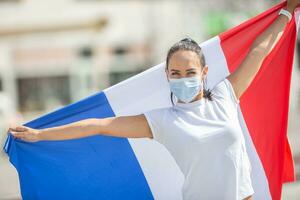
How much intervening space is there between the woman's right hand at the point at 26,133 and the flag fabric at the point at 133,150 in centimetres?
46

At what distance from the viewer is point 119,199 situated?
14.6 ft

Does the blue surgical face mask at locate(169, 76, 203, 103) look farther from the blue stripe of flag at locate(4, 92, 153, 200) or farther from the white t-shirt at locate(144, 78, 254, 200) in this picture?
the blue stripe of flag at locate(4, 92, 153, 200)

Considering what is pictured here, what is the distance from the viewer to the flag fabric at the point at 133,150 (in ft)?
14.5

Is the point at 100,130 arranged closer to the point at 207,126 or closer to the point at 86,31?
the point at 207,126

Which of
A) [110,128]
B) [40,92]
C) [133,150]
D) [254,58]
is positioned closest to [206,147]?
[110,128]

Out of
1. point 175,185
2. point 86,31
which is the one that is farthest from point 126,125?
point 86,31

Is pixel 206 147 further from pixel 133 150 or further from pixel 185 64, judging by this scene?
pixel 133 150

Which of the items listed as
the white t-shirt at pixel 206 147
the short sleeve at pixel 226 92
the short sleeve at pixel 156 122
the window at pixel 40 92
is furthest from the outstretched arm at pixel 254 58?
the window at pixel 40 92

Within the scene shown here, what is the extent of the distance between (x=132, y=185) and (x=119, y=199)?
13 centimetres

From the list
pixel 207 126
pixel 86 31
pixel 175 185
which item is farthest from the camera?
pixel 86 31

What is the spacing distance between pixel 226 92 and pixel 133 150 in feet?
4.14

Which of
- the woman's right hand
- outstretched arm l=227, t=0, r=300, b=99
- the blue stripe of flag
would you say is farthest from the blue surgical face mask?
the blue stripe of flag

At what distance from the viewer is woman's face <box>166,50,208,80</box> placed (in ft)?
10.9

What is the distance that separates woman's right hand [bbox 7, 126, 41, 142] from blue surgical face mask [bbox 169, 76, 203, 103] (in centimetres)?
88
